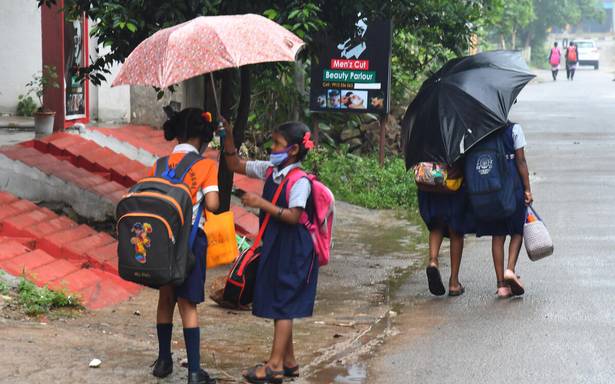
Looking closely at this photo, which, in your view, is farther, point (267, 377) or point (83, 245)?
point (83, 245)

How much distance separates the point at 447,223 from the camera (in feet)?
29.5

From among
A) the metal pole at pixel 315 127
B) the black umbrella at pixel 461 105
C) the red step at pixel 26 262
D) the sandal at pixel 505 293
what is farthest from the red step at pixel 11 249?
the metal pole at pixel 315 127

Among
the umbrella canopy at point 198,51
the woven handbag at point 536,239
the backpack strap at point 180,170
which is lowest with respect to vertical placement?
the woven handbag at point 536,239

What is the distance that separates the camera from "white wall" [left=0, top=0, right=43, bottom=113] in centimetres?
1556

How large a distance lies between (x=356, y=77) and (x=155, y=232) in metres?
9.50

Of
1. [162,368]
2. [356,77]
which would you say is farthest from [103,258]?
[356,77]

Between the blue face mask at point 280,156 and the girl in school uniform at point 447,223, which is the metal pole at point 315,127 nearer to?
the girl in school uniform at point 447,223

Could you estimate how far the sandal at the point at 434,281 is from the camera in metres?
8.84

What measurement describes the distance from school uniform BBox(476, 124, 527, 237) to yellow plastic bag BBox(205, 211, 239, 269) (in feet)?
10.3

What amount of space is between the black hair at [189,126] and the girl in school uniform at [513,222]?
320 centimetres

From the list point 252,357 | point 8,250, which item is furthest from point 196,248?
point 8,250

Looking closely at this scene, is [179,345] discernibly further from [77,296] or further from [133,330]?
[77,296]

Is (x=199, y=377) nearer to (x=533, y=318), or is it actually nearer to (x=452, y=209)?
(x=533, y=318)

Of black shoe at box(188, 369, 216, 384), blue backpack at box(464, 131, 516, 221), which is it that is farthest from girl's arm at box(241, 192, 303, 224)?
blue backpack at box(464, 131, 516, 221)
